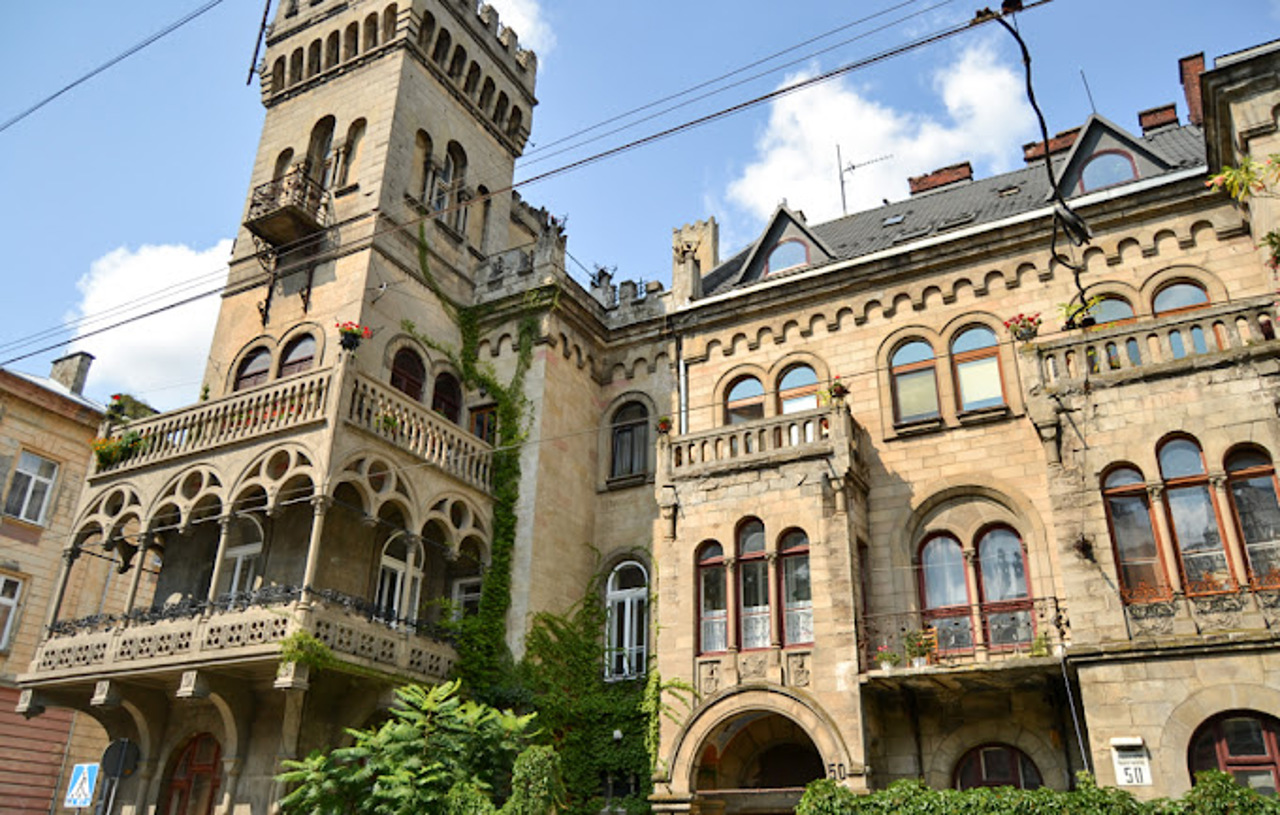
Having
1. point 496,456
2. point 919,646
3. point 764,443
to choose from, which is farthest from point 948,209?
point 496,456

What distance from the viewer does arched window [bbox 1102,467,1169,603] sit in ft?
51.2

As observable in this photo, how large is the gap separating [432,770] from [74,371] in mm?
23347

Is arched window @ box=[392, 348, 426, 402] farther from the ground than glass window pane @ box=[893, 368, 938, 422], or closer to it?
farther from the ground

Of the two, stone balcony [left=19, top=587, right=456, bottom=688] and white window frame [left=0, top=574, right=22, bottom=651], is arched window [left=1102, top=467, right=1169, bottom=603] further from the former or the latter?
white window frame [left=0, top=574, right=22, bottom=651]

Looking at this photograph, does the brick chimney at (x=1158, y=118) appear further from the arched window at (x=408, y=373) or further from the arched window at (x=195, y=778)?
the arched window at (x=195, y=778)

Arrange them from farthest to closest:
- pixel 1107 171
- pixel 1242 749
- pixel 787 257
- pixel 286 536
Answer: pixel 787 257, pixel 1107 171, pixel 286 536, pixel 1242 749

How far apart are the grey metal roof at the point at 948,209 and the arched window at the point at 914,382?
2694mm

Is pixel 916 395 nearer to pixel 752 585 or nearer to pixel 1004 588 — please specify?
pixel 1004 588

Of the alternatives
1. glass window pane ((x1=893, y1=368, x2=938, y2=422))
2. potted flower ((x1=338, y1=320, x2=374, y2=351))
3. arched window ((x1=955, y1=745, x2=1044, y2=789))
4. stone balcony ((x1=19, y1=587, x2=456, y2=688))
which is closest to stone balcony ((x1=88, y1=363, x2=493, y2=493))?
potted flower ((x1=338, y1=320, x2=374, y2=351))

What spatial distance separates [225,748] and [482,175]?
667 inches

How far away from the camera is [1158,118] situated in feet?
81.7

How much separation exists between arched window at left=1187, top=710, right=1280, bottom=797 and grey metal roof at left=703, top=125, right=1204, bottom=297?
11604 mm

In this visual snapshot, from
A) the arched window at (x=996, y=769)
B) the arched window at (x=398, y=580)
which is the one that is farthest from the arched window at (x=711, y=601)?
the arched window at (x=398, y=580)

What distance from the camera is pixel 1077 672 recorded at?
51.6 feet
